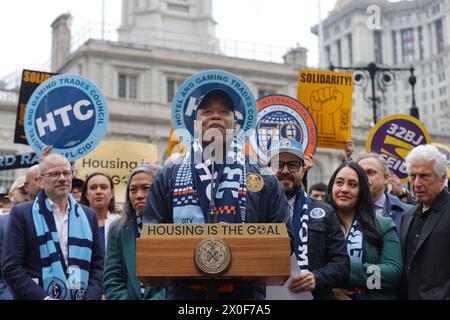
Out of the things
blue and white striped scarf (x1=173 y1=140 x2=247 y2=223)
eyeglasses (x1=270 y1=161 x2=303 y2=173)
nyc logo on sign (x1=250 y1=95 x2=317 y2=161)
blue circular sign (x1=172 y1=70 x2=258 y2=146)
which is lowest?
blue and white striped scarf (x1=173 y1=140 x2=247 y2=223)

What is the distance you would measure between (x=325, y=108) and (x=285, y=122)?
1.81 m

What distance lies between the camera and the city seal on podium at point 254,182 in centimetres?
444

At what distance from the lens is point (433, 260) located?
5.25m

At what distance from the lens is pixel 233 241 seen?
3.59 metres

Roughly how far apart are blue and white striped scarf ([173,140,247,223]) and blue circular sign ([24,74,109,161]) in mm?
3968

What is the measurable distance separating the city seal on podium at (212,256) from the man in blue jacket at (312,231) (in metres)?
1.60

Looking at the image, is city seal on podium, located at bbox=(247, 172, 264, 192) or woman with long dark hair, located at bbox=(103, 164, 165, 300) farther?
woman with long dark hair, located at bbox=(103, 164, 165, 300)

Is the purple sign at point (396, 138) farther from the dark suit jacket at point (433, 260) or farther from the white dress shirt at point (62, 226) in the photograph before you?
the white dress shirt at point (62, 226)

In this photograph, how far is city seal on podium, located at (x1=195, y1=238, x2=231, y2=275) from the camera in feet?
11.6

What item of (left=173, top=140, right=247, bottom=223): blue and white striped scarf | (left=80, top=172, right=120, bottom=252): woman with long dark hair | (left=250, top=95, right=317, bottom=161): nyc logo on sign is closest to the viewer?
(left=173, top=140, right=247, bottom=223): blue and white striped scarf

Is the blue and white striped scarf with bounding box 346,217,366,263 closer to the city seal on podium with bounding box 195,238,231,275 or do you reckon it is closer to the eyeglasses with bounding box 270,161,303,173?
the eyeglasses with bounding box 270,161,303,173

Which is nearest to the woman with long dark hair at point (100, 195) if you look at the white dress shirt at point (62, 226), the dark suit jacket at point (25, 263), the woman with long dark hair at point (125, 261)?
the white dress shirt at point (62, 226)

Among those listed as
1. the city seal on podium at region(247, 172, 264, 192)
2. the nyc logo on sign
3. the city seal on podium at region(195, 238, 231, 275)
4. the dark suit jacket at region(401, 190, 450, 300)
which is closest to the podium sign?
the city seal on podium at region(195, 238, 231, 275)
